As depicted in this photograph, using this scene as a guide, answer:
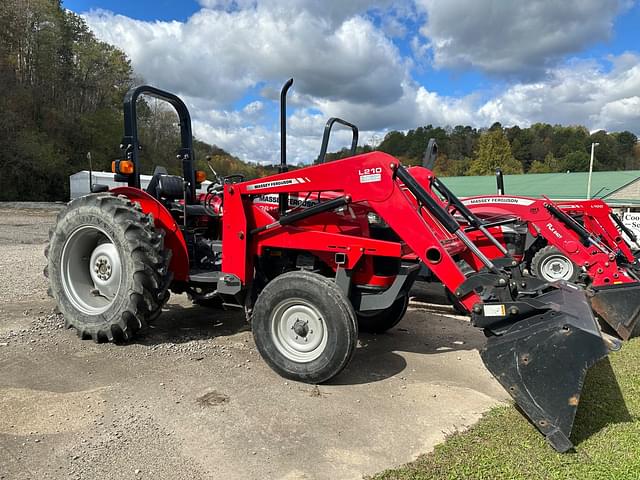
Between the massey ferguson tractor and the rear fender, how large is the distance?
0.01m

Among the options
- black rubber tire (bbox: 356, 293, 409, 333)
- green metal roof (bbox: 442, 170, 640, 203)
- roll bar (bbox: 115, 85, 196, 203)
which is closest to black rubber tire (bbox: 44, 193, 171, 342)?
roll bar (bbox: 115, 85, 196, 203)

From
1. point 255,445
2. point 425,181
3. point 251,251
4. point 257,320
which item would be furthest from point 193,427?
point 425,181

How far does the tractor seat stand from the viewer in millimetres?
5531

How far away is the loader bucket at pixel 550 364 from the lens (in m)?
3.04

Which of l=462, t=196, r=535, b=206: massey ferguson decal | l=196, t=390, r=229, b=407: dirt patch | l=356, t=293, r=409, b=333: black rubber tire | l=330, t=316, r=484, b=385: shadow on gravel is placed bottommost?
l=330, t=316, r=484, b=385: shadow on gravel

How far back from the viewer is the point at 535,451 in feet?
9.91

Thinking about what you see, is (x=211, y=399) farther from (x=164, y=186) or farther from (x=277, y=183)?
(x=164, y=186)

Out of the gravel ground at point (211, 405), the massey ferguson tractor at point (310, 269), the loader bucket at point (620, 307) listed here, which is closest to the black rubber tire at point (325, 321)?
the massey ferguson tractor at point (310, 269)

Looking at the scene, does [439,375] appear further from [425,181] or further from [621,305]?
[621,305]

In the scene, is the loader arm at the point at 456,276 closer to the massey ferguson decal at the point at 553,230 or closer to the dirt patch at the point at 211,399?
the dirt patch at the point at 211,399

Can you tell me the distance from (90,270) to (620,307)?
19.8 feet

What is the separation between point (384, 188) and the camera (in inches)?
157

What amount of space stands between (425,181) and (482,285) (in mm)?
1598

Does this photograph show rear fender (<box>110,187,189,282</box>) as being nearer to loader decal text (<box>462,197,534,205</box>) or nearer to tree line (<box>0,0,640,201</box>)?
loader decal text (<box>462,197,534,205</box>)
